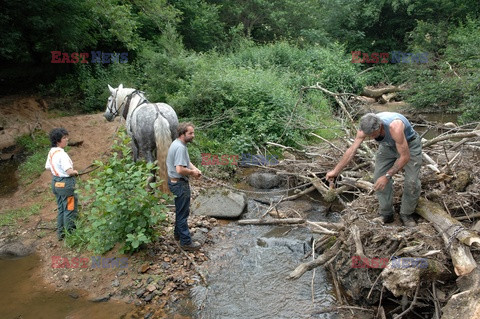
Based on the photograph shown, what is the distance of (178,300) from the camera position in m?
4.46

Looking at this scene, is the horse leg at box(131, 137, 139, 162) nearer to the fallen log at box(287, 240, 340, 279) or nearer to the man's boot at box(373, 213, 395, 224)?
the fallen log at box(287, 240, 340, 279)

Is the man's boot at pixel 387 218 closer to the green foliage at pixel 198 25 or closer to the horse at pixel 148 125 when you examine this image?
the horse at pixel 148 125

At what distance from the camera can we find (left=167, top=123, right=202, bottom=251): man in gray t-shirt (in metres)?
4.78

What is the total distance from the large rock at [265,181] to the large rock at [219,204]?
110cm

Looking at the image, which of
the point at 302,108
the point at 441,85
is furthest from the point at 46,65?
the point at 441,85

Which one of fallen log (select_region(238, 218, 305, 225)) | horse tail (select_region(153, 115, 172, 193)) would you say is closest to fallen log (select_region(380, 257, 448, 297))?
fallen log (select_region(238, 218, 305, 225))

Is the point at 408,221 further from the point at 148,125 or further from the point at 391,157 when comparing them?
the point at 148,125

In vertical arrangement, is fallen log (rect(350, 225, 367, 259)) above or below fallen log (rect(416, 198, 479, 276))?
below

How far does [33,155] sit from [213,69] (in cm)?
606

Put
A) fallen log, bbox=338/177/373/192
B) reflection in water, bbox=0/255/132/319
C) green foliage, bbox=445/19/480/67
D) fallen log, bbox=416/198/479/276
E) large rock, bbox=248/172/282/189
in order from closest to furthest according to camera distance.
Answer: fallen log, bbox=416/198/479/276 < reflection in water, bbox=0/255/132/319 < fallen log, bbox=338/177/373/192 < large rock, bbox=248/172/282/189 < green foliage, bbox=445/19/480/67

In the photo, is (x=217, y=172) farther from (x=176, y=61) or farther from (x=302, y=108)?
(x=176, y=61)

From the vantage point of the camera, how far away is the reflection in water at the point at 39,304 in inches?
168

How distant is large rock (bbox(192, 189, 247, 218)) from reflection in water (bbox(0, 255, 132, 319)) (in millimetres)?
2519

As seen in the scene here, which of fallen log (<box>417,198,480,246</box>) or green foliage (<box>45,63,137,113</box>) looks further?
green foliage (<box>45,63,137,113</box>)
